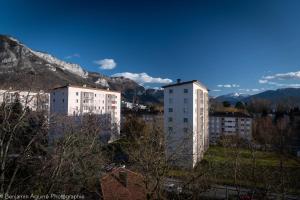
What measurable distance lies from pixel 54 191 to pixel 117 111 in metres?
42.7

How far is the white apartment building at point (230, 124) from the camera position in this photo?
53406 millimetres

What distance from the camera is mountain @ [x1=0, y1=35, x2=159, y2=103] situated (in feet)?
27.7

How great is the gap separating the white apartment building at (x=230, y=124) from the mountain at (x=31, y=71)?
30.5 meters

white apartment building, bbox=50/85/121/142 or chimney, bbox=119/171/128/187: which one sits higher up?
white apartment building, bbox=50/85/121/142

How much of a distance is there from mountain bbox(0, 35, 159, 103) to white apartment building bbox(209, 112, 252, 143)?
100 feet

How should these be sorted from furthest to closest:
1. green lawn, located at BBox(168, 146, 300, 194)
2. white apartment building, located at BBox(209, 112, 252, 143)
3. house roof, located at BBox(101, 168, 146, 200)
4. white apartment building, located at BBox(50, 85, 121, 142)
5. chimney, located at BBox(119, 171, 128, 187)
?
white apartment building, located at BBox(209, 112, 252, 143)
white apartment building, located at BBox(50, 85, 121, 142)
chimney, located at BBox(119, 171, 128, 187)
house roof, located at BBox(101, 168, 146, 200)
green lawn, located at BBox(168, 146, 300, 194)

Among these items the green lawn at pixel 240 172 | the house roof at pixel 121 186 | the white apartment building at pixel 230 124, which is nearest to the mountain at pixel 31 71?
the house roof at pixel 121 186

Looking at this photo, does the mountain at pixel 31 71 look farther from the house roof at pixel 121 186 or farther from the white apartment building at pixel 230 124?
the white apartment building at pixel 230 124

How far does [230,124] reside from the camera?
5462cm

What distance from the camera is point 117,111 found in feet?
161

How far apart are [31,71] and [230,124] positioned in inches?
1949

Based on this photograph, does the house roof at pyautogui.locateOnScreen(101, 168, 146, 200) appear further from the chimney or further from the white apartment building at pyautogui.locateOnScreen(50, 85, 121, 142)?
the white apartment building at pyautogui.locateOnScreen(50, 85, 121, 142)

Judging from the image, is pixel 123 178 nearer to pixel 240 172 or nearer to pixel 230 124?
pixel 240 172

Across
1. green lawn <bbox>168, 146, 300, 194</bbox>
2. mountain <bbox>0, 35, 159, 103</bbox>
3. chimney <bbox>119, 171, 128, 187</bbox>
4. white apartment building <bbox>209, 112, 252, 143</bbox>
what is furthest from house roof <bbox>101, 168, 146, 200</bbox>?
white apartment building <bbox>209, 112, 252, 143</bbox>
